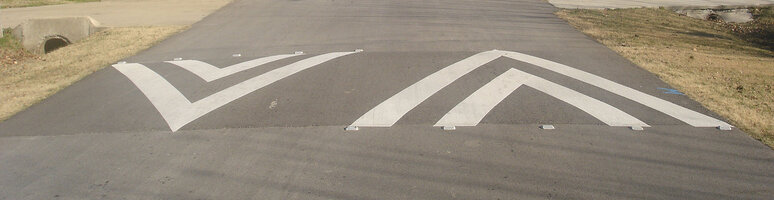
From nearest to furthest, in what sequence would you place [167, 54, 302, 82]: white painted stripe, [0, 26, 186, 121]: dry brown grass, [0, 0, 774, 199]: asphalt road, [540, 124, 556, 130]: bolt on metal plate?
[0, 0, 774, 199]: asphalt road
[540, 124, 556, 130]: bolt on metal plate
[0, 26, 186, 121]: dry brown grass
[167, 54, 302, 82]: white painted stripe

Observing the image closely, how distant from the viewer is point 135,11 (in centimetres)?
1806

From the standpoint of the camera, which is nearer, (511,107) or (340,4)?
(511,107)

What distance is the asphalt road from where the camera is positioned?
4.95 meters

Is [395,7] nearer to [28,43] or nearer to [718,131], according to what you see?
[28,43]

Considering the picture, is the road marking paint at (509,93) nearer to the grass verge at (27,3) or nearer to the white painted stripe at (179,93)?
the white painted stripe at (179,93)

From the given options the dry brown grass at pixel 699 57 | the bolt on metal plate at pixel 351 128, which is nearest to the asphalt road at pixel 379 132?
the bolt on metal plate at pixel 351 128

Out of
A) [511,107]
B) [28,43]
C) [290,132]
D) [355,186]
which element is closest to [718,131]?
[511,107]

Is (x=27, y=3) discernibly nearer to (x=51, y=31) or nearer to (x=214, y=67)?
(x=51, y=31)

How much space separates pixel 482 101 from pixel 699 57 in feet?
18.9

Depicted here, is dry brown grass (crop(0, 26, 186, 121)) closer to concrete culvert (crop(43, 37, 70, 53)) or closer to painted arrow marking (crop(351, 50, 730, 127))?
concrete culvert (crop(43, 37, 70, 53))

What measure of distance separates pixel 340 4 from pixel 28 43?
31.1 feet

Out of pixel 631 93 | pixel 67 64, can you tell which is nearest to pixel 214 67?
pixel 67 64

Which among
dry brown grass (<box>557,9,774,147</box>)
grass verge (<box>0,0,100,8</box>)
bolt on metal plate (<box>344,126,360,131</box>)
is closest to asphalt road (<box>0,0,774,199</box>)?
bolt on metal plate (<box>344,126,360,131</box>)

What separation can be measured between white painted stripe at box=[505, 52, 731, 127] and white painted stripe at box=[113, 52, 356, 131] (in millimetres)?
3997
